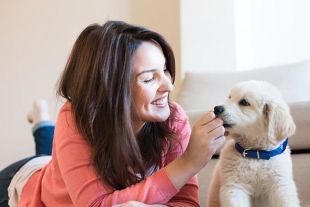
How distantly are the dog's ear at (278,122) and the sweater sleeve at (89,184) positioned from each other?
359mm

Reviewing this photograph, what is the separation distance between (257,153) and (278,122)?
0.11m

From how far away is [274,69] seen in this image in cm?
206

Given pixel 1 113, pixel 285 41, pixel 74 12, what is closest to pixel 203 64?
pixel 285 41

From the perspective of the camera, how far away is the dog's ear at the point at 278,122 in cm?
119

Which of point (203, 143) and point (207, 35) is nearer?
point (203, 143)

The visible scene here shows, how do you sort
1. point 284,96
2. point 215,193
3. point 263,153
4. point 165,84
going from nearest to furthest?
point 165,84 < point 263,153 < point 215,193 < point 284,96

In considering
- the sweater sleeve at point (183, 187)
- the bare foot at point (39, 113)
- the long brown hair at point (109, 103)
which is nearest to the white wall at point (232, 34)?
the bare foot at point (39, 113)

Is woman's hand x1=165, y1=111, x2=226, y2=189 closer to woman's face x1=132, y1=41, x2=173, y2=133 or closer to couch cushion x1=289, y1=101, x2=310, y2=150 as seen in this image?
woman's face x1=132, y1=41, x2=173, y2=133

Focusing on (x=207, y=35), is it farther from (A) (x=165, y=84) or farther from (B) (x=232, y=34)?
(A) (x=165, y=84)

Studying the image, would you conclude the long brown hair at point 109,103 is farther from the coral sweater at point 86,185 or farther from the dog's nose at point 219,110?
the dog's nose at point 219,110

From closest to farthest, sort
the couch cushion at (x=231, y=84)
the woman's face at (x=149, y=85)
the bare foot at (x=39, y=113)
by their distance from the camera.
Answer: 1. the woman's face at (x=149, y=85)
2. the couch cushion at (x=231, y=84)
3. the bare foot at (x=39, y=113)

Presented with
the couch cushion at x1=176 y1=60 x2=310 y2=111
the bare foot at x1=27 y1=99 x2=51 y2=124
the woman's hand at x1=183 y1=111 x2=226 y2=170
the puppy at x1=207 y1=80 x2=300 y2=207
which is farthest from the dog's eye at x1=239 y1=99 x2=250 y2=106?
the bare foot at x1=27 y1=99 x2=51 y2=124

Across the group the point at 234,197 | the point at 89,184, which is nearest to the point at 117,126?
the point at 89,184

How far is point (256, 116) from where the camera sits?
1.27 metres
